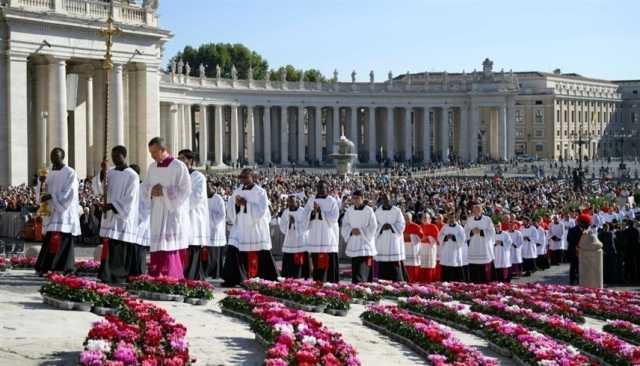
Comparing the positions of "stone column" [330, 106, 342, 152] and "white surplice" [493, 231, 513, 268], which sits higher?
"stone column" [330, 106, 342, 152]

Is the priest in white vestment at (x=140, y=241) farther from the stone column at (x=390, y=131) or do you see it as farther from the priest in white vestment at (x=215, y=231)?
the stone column at (x=390, y=131)

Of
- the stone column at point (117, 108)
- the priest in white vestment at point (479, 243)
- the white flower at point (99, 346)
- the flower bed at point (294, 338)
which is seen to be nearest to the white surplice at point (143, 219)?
the flower bed at point (294, 338)

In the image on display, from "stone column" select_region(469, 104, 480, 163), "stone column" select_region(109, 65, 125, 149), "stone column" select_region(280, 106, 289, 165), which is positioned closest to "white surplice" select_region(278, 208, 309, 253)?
"stone column" select_region(109, 65, 125, 149)

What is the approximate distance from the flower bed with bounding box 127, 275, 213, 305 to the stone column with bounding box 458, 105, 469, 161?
11138 cm

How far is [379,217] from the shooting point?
23766 millimetres

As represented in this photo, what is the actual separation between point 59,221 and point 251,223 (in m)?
3.87

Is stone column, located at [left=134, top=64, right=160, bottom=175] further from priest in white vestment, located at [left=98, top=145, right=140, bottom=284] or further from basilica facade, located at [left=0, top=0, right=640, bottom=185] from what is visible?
priest in white vestment, located at [left=98, top=145, right=140, bottom=284]

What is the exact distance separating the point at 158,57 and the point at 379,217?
3586 cm

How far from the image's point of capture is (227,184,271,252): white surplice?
1984cm

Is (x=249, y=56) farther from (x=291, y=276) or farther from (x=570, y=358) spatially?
(x=570, y=358)

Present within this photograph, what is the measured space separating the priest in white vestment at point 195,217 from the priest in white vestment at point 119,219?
5.31 ft

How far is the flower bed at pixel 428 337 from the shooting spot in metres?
11.7

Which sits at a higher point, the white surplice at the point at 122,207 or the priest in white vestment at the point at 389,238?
the white surplice at the point at 122,207

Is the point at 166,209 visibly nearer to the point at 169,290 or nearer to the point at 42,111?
the point at 169,290
